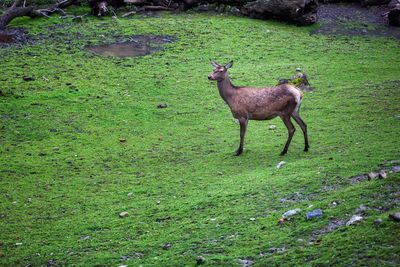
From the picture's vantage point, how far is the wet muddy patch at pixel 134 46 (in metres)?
17.7

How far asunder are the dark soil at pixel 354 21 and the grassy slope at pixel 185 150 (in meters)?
0.78

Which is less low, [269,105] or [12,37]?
[269,105]

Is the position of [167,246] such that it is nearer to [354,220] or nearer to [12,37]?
[354,220]

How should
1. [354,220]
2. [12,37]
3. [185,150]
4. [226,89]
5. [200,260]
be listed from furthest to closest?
[12,37] < [226,89] < [185,150] < [354,220] < [200,260]

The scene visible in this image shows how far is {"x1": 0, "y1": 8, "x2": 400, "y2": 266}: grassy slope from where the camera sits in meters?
7.91

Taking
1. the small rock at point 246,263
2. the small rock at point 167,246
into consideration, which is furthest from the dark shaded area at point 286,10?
the small rock at point 246,263

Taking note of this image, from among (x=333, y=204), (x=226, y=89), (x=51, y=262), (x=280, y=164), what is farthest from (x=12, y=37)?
(x=333, y=204)

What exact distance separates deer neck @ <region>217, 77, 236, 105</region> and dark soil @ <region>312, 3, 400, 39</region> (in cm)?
808

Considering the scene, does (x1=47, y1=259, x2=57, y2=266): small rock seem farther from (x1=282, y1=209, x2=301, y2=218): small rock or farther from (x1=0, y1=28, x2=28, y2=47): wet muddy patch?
(x1=0, y1=28, x2=28, y2=47): wet muddy patch

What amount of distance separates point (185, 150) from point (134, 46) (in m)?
6.84

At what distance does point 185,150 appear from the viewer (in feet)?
39.9

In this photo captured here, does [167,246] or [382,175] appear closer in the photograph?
[167,246]

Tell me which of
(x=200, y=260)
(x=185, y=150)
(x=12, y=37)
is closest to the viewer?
(x=200, y=260)

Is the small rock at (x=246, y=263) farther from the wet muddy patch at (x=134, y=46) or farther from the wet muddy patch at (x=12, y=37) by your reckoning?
the wet muddy patch at (x=12, y=37)
